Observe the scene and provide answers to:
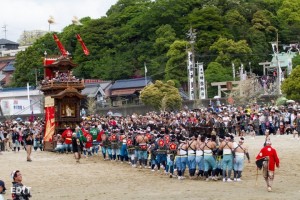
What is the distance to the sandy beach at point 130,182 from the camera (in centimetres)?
2256

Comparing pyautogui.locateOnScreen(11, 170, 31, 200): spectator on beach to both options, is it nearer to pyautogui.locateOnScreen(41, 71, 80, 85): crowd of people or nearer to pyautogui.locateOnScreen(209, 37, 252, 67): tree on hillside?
pyautogui.locateOnScreen(41, 71, 80, 85): crowd of people

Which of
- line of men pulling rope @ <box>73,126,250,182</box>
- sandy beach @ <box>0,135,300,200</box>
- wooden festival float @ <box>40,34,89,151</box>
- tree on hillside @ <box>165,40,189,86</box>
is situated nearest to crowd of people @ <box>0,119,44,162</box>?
wooden festival float @ <box>40,34,89,151</box>

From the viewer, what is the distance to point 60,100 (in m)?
42.6

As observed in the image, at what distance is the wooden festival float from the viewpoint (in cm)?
4247

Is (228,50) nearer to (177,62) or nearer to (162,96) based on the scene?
(177,62)

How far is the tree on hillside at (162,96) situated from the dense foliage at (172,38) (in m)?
8.29

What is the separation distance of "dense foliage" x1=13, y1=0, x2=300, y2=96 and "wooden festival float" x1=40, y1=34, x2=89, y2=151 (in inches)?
1185

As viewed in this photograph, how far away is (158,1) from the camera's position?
283 feet

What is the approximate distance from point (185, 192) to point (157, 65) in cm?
5646

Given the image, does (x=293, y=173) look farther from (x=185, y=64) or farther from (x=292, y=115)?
(x=185, y=64)

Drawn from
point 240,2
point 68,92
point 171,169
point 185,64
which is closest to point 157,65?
point 185,64

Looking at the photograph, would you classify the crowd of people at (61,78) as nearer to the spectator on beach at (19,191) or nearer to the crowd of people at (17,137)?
the crowd of people at (17,137)

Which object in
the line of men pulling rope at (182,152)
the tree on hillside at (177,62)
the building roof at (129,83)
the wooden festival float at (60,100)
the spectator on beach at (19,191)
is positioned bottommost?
the spectator on beach at (19,191)

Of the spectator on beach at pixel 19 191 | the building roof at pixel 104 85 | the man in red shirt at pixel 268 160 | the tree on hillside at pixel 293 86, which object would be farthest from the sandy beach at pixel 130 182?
the building roof at pixel 104 85
